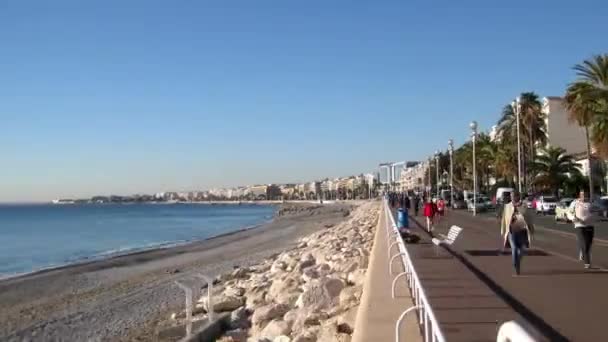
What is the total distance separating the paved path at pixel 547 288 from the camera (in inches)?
323

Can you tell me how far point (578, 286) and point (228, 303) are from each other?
863 centimetres

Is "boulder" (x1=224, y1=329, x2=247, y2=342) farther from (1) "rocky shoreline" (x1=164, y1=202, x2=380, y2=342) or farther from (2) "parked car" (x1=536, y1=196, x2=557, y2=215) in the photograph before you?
(2) "parked car" (x1=536, y1=196, x2=557, y2=215)

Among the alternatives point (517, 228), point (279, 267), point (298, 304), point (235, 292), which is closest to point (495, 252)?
point (517, 228)

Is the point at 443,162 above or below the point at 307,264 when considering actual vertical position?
above

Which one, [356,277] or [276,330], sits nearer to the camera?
[276,330]

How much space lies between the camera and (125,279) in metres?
28.8

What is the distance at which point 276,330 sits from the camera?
1209cm

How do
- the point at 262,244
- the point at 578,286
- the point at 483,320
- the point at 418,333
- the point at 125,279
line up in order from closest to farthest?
the point at 418,333 < the point at 483,320 < the point at 578,286 < the point at 125,279 < the point at 262,244

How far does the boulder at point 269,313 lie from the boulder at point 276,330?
4.17 feet

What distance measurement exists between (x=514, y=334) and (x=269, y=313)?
36.3ft

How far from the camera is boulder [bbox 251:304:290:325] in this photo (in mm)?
13781

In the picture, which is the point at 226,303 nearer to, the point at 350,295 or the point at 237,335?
the point at 237,335

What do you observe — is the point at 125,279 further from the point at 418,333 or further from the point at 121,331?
the point at 418,333

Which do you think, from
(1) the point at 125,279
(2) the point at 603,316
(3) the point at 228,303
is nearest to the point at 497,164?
(1) the point at 125,279
